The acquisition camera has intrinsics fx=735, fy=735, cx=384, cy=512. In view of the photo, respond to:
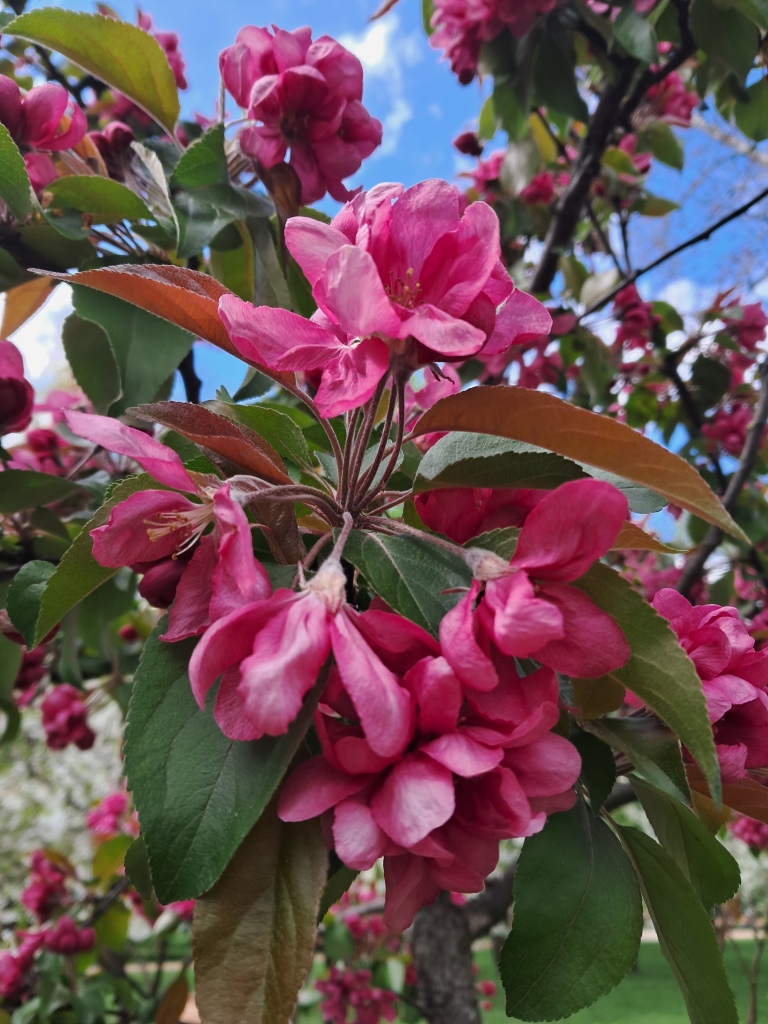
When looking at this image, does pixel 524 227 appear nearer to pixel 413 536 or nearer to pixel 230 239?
→ pixel 230 239

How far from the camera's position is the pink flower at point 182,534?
0.39m

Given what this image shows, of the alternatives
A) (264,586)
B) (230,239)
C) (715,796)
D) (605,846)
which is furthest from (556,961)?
(230,239)

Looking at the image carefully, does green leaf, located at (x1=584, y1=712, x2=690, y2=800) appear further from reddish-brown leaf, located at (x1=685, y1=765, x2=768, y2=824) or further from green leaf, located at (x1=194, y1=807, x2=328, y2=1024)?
green leaf, located at (x1=194, y1=807, x2=328, y2=1024)

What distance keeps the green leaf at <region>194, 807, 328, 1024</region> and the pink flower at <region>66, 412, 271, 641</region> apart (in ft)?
0.45

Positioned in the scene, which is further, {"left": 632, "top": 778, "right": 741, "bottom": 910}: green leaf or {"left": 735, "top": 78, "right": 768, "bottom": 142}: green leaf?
{"left": 735, "top": 78, "right": 768, "bottom": 142}: green leaf

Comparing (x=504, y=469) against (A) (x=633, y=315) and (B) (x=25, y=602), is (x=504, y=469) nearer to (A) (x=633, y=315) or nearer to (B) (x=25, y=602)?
(B) (x=25, y=602)

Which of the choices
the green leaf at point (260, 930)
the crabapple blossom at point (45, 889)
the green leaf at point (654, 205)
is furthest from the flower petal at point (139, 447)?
the green leaf at point (654, 205)

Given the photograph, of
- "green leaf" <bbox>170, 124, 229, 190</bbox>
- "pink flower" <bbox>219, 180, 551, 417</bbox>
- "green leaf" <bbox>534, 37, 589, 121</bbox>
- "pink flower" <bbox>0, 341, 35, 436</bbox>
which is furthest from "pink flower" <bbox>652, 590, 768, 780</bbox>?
"green leaf" <bbox>534, 37, 589, 121</bbox>

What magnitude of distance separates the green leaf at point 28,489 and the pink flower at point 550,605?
2.51 feet

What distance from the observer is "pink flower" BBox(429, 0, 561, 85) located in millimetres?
1483

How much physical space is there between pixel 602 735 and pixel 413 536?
19 centimetres

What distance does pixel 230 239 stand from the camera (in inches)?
38.4

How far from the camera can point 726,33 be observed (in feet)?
4.08

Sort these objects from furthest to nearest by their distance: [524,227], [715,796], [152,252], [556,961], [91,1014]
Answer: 1. [524,227]
2. [91,1014]
3. [152,252]
4. [556,961]
5. [715,796]
